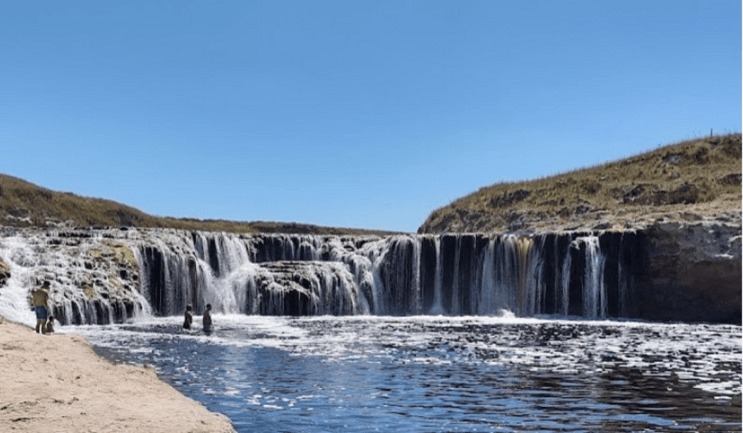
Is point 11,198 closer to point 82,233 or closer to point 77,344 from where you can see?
point 82,233

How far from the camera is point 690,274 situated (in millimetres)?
41719

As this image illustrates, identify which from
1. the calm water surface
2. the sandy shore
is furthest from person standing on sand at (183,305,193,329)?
the sandy shore

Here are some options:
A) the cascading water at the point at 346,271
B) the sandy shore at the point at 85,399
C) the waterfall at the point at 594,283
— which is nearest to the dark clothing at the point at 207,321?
the cascading water at the point at 346,271

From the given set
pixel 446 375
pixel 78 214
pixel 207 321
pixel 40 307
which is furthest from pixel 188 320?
pixel 78 214

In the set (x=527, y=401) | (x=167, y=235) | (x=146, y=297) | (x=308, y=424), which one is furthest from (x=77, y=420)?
(x=167, y=235)

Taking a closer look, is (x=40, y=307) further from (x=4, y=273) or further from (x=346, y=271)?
(x=346, y=271)

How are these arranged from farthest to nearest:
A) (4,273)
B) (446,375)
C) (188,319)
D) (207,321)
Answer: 1. (4,273)
2. (188,319)
3. (207,321)
4. (446,375)

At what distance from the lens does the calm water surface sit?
14.0 meters

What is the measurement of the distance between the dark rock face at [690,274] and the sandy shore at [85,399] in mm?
35291

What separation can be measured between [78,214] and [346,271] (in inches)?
1574

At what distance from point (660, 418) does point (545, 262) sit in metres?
31.7

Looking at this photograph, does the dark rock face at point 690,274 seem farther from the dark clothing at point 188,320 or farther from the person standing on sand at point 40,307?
the person standing on sand at point 40,307

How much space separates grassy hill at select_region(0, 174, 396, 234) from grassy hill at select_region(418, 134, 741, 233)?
19.5 m

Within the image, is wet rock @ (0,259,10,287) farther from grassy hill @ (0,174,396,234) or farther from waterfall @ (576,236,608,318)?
grassy hill @ (0,174,396,234)
